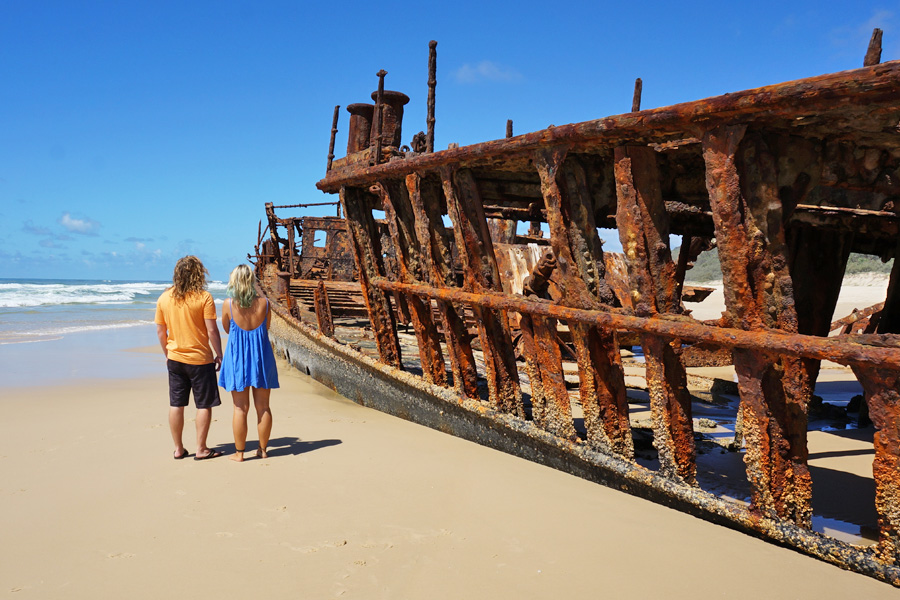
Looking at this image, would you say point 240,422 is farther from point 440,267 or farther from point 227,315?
point 440,267

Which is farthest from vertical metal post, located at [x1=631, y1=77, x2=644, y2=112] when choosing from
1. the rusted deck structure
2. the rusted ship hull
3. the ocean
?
the ocean

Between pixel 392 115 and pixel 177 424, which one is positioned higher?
pixel 392 115

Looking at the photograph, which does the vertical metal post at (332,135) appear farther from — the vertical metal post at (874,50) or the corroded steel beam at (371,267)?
the vertical metal post at (874,50)

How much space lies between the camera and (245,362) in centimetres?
428

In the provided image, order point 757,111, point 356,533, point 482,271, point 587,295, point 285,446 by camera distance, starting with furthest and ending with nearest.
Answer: point 285,446
point 482,271
point 587,295
point 356,533
point 757,111

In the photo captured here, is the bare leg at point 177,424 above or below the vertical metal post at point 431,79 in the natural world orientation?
below

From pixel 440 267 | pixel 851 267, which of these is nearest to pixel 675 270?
pixel 440 267

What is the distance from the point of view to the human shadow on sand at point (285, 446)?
4612 millimetres

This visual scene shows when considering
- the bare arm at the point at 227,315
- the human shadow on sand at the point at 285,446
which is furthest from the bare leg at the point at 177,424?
the bare arm at the point at 227,315

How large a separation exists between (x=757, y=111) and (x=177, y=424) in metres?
4.03

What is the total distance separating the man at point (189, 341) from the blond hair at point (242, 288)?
0.18m

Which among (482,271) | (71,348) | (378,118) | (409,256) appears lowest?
(71,348)

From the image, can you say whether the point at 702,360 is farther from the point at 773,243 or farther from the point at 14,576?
the point at 14,576

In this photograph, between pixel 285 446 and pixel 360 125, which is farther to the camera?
pixel 360 125
